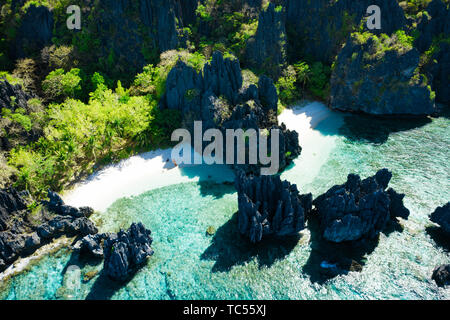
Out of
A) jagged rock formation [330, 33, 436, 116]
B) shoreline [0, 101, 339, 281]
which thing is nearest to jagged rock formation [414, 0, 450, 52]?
jagged rock formation [330, 33, 436, 116]

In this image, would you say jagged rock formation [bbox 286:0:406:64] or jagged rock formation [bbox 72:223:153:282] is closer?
jagged rock formation [bbox 72:223:153:282]

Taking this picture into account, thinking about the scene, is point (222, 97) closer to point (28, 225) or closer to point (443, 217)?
point (28, 225)

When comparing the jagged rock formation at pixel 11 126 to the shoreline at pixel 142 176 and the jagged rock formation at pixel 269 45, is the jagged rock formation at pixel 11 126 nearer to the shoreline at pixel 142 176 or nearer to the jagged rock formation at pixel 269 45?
the shoreline at pixel 142 176

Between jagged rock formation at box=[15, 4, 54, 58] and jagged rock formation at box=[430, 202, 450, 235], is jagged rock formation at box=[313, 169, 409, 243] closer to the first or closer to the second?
jagged rock formation at box=[430, 202, 450, 235]

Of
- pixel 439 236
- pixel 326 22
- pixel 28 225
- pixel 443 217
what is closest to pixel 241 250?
pixel 439 236

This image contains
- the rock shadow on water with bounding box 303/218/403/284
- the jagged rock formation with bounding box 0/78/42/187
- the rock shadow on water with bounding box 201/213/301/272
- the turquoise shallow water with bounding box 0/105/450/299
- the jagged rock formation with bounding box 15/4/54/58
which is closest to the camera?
the turquoise shallow water with bounding box 0/105/450/299

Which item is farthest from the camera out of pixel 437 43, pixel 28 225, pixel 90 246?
pixel 437 43
